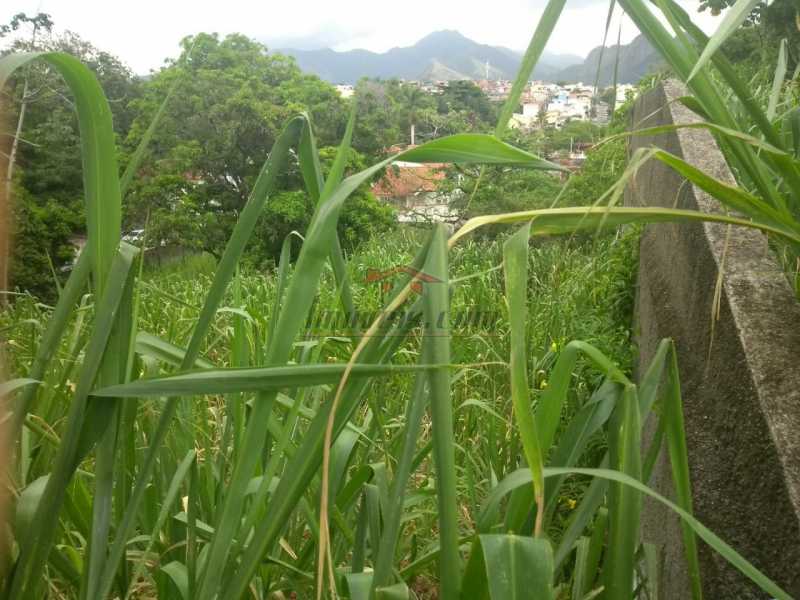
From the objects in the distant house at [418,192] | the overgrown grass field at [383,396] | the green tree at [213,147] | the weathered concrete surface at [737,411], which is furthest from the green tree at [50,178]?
the weathered concrete surface at [737,411]

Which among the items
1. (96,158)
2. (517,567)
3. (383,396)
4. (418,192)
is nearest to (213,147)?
(418,192)

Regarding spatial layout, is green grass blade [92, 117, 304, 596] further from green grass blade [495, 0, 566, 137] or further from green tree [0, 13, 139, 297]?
green tree [0, 13, 139, 297]

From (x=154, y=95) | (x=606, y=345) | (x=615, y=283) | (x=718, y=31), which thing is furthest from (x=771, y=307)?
(x=154, y=95)

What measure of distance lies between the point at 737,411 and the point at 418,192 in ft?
20.9

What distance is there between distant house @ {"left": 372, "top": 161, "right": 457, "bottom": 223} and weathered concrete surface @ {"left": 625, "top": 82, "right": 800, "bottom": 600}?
12.1 ft

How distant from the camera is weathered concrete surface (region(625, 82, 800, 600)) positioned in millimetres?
533

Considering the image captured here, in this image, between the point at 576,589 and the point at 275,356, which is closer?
the point at 275,356

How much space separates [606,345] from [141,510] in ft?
4.19

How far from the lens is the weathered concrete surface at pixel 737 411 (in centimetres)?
53

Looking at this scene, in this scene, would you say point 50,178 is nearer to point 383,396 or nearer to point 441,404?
point 383,396

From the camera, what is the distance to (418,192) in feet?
22.6

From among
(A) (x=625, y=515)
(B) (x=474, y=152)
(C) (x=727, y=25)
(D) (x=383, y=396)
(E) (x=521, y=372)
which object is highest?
(C) (x=727, y=25)

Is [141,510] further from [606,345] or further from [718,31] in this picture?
[606,345]

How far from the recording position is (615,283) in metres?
2.04
